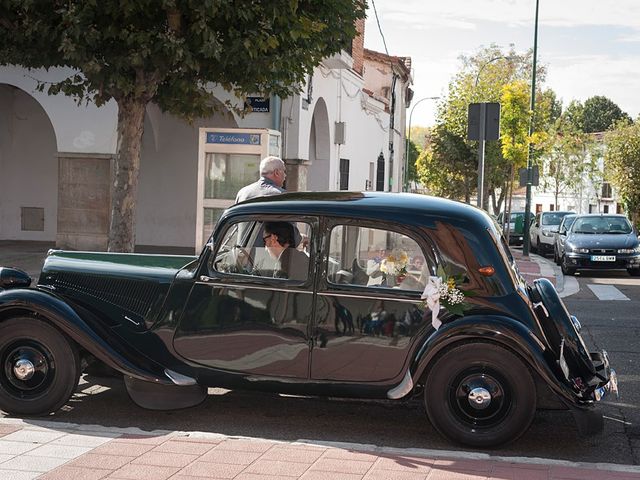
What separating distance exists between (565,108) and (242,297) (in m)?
104

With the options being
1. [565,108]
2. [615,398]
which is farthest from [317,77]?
[565,108]

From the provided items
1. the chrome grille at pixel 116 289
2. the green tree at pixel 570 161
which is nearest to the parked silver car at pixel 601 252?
the chrome grille at pixel 116 289

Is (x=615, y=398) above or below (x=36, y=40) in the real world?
below

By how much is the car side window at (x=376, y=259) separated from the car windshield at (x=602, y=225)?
57.3ft

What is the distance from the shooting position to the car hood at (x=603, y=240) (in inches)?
825

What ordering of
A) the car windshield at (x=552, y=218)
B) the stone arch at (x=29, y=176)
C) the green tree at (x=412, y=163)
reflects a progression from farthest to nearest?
1. the green tree at (x=412, y=163)
2. the car windshield at (x=552, y=218)
3. the stone arch at (x=29, y=176)

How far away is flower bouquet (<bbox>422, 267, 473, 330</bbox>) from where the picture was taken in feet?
18.8

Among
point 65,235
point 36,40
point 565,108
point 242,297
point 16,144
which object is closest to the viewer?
point 242,297

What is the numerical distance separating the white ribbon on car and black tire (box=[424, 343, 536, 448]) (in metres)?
0.20

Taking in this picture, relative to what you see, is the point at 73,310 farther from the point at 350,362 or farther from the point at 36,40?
the point at 36,40

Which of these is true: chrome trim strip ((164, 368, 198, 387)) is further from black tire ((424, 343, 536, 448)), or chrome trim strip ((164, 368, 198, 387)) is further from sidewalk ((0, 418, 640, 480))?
black tire ((424, 343, 536, 448))

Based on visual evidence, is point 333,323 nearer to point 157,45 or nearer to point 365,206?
point 365,206

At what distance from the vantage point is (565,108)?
104750 millimetres

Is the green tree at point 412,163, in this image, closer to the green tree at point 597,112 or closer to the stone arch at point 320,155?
the green tree at point 597,112
